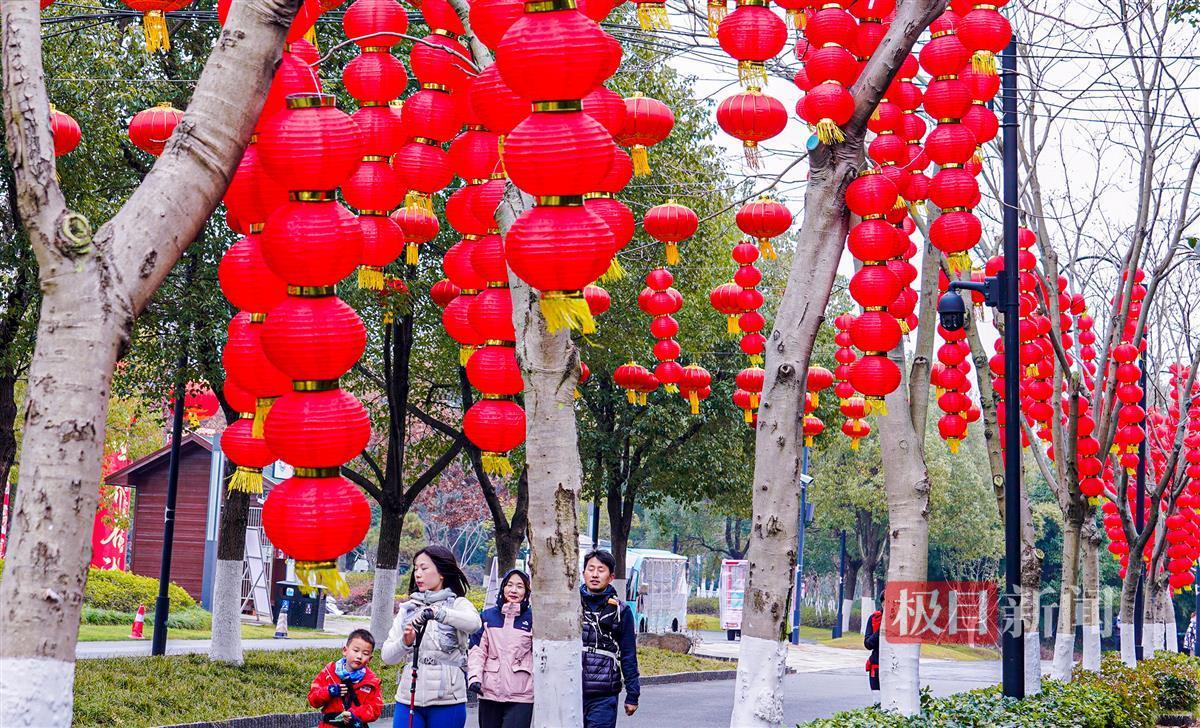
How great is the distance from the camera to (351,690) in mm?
7676

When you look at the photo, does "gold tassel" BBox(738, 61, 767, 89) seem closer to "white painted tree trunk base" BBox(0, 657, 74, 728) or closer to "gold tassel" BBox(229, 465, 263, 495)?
"gold tassel" BBox(229, 465, 263, 495)

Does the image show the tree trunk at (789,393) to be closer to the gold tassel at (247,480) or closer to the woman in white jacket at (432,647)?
the woman in white jacket at (432,647)

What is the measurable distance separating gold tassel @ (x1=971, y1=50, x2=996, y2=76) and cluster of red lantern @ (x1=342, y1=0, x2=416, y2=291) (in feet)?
12.6

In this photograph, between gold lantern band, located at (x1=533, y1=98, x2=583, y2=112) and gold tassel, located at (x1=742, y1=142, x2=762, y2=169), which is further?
gold tassel, located at (x1=742, y1=142, x2=762, y2=169)

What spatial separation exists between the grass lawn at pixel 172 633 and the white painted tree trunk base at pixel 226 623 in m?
9.55

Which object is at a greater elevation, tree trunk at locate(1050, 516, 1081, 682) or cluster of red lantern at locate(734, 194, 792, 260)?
cluster of red lantern at locate(734, 194, 792, 260)

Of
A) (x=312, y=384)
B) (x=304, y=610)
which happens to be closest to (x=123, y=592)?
(x=304, y=610)

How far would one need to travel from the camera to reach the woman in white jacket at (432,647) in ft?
24.0

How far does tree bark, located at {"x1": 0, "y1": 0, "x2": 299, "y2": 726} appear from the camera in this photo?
3.60 m

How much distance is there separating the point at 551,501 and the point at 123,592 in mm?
26046

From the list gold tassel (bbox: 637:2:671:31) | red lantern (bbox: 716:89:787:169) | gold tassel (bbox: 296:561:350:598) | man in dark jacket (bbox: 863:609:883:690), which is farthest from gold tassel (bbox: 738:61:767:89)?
man in dark jacket (bbox: 863:609:883:690)

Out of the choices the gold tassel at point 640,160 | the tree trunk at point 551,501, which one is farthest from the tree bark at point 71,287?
the gold tassel at point 640,160

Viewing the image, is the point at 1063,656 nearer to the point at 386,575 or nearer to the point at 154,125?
the point at 386,575

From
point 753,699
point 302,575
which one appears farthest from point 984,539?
point 302,575
